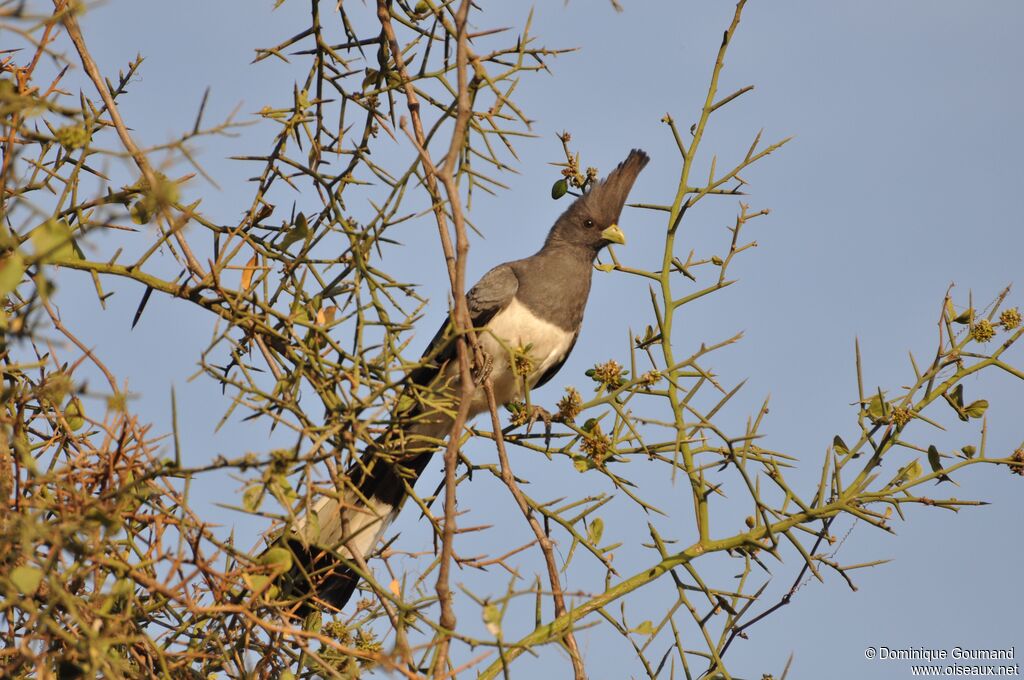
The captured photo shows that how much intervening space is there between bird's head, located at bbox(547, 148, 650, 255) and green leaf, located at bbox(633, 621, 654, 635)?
337cm

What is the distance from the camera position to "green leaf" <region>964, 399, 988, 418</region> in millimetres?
2848

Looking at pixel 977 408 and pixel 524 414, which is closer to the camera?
pixel 977 408

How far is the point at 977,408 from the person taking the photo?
9.38ft

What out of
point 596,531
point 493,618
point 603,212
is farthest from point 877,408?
point 603,212

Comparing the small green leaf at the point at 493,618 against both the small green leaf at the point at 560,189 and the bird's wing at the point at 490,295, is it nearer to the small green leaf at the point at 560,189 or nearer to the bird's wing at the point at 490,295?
the small green leaf at the point at 560,189

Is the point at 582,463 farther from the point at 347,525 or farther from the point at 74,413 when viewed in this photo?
the point at 74,413

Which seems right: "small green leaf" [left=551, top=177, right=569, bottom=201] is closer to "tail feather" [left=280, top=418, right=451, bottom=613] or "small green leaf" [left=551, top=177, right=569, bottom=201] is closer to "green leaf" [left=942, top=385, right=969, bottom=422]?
"tail feather" [left=280, top=418, right=451, bottom=613]

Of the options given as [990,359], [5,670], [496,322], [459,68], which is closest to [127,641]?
[5,670]

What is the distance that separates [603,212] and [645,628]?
11.4 feet

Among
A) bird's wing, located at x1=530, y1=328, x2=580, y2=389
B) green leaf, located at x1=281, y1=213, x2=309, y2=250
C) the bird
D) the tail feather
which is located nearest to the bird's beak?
the bird

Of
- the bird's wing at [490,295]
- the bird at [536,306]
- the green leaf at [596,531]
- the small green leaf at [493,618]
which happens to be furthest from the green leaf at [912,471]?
the bird's wing at [490,295]

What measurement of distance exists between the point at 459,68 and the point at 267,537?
1.16 metres

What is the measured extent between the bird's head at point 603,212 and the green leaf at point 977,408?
291 centimetres

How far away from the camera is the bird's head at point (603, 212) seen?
5.63 meters
